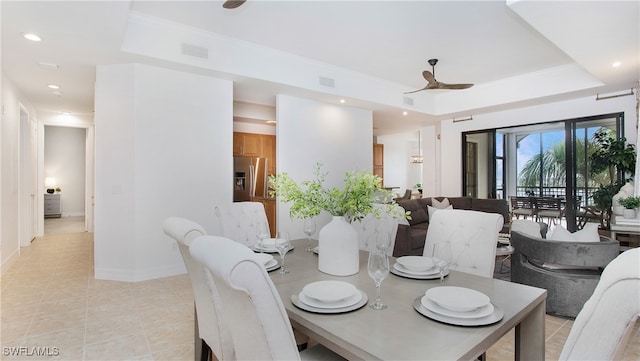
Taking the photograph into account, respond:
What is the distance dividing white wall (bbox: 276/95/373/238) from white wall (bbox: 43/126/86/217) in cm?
784

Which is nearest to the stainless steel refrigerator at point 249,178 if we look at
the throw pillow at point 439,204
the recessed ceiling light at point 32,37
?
the throw pillow at point 439,204

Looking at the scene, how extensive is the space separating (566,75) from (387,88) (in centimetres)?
273

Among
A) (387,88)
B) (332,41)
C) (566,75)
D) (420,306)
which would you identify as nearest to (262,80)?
(332,41)

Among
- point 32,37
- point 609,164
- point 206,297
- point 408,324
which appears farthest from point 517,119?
point 32,37

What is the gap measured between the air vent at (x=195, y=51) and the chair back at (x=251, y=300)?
3455 mm

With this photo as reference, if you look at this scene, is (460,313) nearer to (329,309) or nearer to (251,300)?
(329,309)

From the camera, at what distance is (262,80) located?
4.40 meters

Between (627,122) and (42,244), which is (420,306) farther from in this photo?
(42,244)

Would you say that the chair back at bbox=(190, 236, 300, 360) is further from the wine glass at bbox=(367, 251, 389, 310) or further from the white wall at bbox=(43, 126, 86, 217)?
the white wall at bbox=(43, 126, 86, 217)

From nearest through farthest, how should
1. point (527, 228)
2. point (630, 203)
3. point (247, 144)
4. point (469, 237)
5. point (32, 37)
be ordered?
1. point (469, 237)
2. point (32, 37)
3. point (527, 228)
4. point (630, 203)
5. point (247, 144)

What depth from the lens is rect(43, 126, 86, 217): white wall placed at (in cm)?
924

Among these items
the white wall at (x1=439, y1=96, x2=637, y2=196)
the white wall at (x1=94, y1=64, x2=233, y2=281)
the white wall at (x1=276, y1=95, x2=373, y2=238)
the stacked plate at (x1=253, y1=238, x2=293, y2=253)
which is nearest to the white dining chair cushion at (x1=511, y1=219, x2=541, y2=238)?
the stacked plate at (x1=253, y1=238, x2=293, y2=253)

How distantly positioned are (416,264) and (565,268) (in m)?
2.06

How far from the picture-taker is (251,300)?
837 mm
